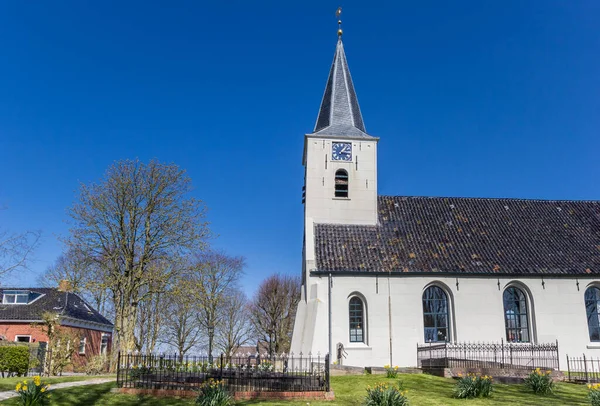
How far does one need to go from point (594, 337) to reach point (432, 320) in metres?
8.57

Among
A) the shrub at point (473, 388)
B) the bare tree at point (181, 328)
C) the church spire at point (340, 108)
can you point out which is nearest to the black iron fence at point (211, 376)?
the shrub at point (473, 388)

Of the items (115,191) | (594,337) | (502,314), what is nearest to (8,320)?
(115,191)

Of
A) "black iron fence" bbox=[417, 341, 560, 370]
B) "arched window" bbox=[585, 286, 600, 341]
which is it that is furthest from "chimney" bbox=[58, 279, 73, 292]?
"arched window" bbox=[585, 286, 600, 341]

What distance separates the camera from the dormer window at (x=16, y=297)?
1577 inches

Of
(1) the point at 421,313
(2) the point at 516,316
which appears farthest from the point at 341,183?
(2) the point at 516,316

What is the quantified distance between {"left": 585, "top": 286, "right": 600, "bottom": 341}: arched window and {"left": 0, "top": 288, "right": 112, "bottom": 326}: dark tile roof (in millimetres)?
33624

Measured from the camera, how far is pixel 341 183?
3044cm

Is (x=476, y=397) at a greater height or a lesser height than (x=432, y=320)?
lesser

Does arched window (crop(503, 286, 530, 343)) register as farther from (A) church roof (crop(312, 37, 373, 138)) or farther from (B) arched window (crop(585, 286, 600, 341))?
(A) church roof (crop(312, 37, 373, 138))

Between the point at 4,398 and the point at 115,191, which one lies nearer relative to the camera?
the point at 4,398

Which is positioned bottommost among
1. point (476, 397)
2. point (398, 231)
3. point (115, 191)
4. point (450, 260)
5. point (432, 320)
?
Result: point (476, 397)

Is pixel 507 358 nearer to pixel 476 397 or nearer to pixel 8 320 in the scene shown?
pixel 476 397

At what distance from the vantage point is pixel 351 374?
21766 millimetres

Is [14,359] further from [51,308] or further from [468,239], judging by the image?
[468,239]
